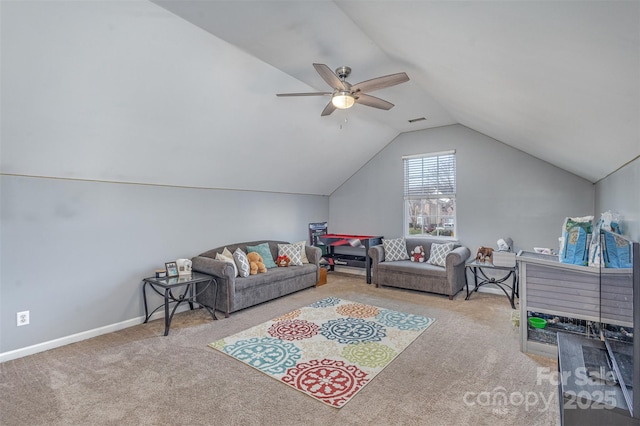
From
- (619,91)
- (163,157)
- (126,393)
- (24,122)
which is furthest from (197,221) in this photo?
(619,91)

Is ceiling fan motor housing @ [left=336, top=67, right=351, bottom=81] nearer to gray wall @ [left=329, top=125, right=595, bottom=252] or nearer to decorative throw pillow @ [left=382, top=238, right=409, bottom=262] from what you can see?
gray wall @ [left=329, top=125, right=595, bottom=252]

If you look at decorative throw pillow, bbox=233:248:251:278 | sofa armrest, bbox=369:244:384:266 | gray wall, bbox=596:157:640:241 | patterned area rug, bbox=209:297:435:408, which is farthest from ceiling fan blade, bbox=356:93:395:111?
sofa armrest, bbox=369:244:384:266

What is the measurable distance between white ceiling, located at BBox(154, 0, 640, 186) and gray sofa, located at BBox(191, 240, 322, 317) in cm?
242

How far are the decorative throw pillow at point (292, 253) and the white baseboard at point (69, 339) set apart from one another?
2099mm

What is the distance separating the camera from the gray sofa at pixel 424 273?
182 inches

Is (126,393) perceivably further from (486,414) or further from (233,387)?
(486,414)

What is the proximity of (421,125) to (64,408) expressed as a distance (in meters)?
5.86

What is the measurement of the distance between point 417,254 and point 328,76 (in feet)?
12.6

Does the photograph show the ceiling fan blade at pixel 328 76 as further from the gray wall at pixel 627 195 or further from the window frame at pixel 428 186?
the window frame at pixel 428 186

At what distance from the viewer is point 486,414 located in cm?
204

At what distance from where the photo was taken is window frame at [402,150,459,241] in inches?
215

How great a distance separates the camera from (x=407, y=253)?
5.63 m

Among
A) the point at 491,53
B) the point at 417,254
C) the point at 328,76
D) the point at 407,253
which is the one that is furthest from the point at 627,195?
the point at 407,253

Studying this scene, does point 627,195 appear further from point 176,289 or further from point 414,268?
point 176,289
